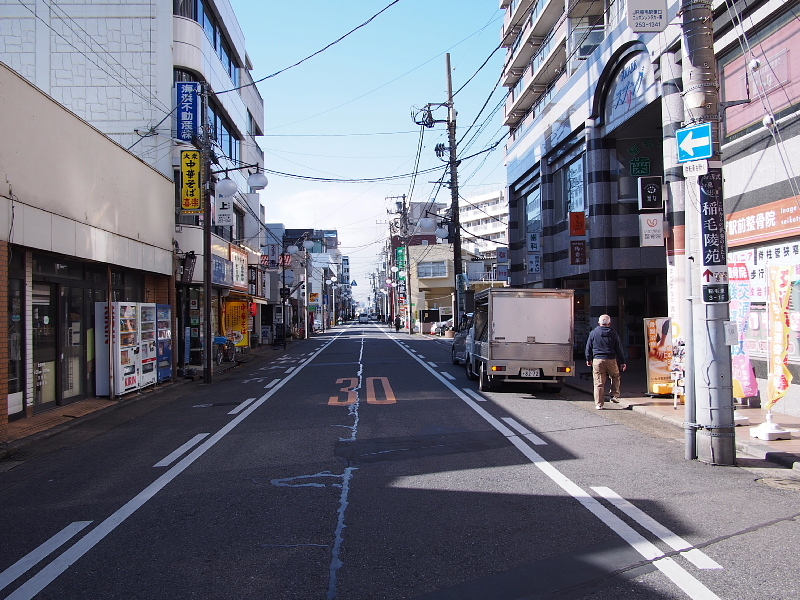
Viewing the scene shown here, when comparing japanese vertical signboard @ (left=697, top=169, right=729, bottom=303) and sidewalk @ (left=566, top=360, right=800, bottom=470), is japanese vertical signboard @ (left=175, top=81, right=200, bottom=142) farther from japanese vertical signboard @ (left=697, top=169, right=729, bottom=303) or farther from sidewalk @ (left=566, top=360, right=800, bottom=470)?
japanese vertical signboard @ (left=697, top=169, right=729, bottom=303)

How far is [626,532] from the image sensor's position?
5.30 meters

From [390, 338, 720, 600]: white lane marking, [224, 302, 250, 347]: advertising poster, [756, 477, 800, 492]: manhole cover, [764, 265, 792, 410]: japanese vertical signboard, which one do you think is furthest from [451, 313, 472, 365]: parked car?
[224, 302, 250, 347]: advertising poster

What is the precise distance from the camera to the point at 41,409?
1305 cm

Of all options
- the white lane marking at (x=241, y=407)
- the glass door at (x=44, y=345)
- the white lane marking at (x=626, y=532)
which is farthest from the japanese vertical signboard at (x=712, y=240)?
the glass door at (x=44, y=345)

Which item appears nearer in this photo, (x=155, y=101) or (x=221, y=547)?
(x=221, y=547)

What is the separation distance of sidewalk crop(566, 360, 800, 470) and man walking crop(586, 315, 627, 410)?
49 centimetres

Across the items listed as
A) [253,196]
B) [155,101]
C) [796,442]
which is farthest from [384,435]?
[253,196]

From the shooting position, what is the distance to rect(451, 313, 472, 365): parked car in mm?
20223

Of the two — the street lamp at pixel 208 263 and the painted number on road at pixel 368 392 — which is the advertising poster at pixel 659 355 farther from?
the street lamp at pixel 208 263

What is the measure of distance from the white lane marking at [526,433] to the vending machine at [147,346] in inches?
400

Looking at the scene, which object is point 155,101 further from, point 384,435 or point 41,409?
point 384,435

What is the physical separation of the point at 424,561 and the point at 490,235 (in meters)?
85.6

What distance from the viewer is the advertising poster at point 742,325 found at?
1173 centimetres

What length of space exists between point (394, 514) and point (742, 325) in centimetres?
→ 906
